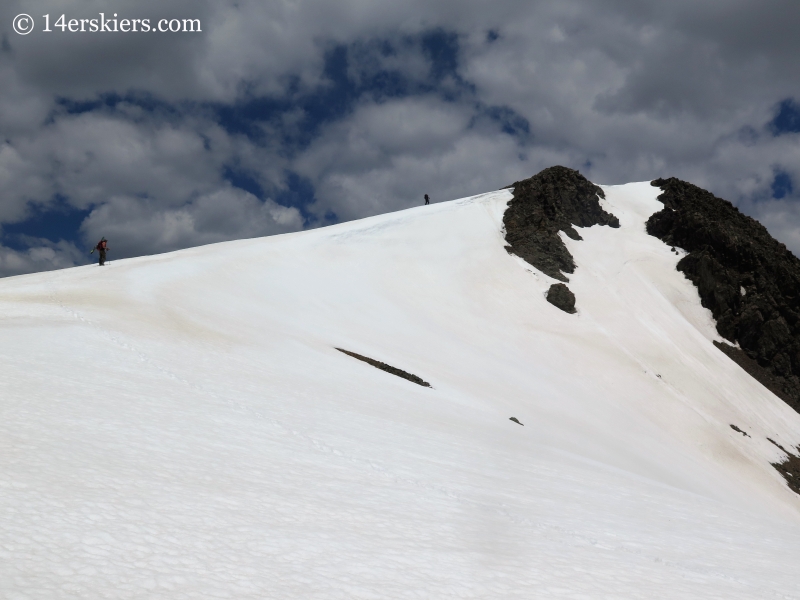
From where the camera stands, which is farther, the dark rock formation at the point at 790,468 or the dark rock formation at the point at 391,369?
the dark rock formation at the point at 790,468

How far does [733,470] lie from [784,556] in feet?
86.3

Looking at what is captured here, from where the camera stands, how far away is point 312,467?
9477mm

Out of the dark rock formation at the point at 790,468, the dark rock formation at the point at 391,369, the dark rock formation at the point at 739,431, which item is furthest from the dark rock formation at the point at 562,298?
the dark rock formation at the point at 391,369

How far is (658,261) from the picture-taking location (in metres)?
62.7

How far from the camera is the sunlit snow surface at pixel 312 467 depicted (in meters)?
5.86

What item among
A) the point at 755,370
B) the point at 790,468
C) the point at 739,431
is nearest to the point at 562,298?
the point at 739,431

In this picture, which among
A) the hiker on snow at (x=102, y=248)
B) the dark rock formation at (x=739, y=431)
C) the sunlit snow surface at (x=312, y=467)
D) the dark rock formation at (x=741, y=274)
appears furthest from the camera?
the dark rock formation at (x=741, y=274)

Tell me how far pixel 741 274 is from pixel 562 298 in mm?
28431

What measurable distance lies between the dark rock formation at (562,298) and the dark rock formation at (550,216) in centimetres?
421

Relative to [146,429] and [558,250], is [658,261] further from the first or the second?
[146,429]

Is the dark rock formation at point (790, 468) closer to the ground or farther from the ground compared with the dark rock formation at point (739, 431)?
closer to the ground

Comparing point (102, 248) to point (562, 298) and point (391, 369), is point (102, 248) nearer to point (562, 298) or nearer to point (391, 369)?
point (391, 369)

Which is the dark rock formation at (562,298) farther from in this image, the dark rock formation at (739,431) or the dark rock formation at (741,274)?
the dark rock formation at (741,274)

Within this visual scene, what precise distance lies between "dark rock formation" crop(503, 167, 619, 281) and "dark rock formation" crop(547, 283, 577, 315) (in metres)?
4.21
